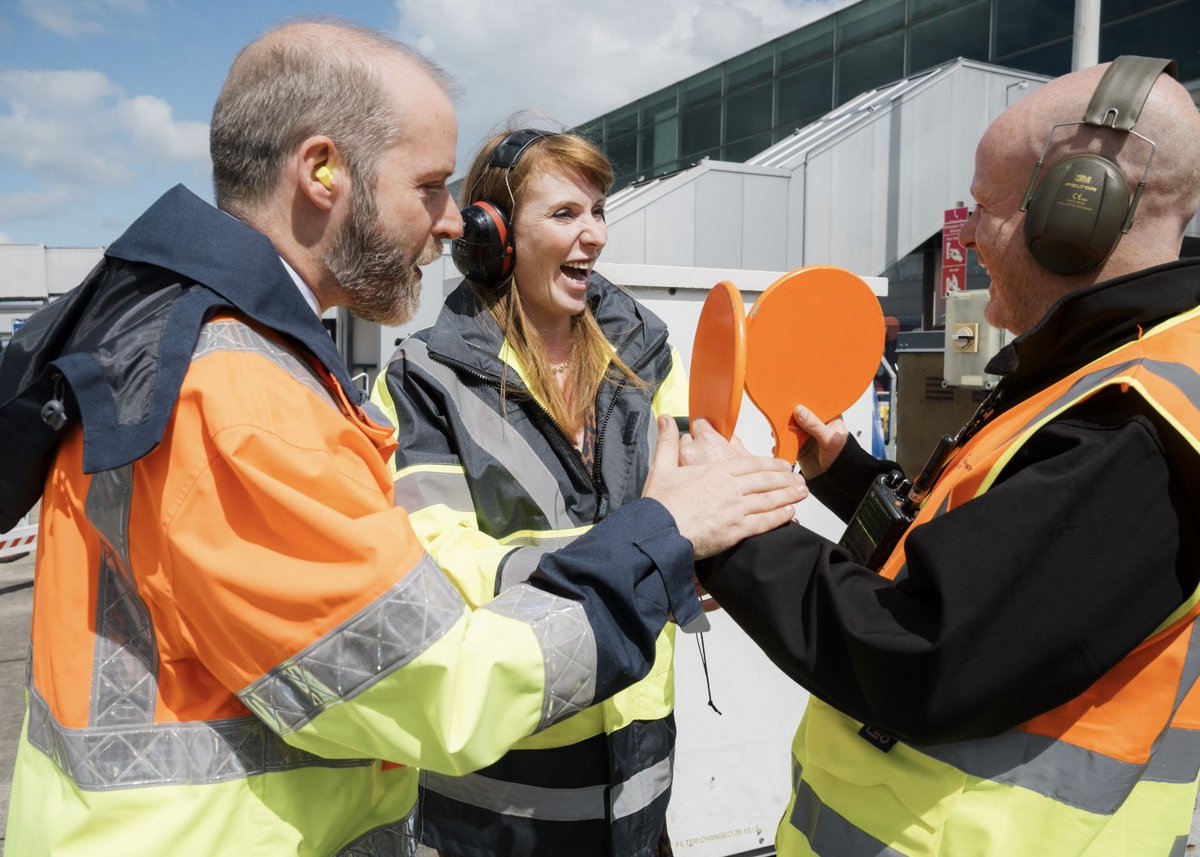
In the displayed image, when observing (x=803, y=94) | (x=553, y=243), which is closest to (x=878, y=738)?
(x=553, y=243)

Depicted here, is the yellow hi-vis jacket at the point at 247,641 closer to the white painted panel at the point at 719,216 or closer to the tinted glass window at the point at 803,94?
the white painted panel at the point at 719,216

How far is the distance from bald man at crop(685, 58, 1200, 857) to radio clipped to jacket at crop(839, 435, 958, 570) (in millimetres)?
28

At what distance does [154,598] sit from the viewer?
3.54 feet

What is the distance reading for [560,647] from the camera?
1158mm

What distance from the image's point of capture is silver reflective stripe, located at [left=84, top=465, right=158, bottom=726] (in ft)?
3.54

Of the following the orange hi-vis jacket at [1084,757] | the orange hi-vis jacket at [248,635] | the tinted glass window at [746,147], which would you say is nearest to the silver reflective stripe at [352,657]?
the orange hi-vis jacket at [248,635]

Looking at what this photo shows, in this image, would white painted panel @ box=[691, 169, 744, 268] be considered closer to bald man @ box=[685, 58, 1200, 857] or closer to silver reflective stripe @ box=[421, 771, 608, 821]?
silver reflective stripe @ box=[421, 771, 608, 821]

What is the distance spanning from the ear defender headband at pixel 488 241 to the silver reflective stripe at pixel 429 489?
1.92 feet

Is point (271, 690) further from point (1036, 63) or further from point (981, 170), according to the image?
point (1036, 63)

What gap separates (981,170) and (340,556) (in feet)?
3.92

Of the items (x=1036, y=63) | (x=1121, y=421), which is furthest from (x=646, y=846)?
(x=1036, y=63)

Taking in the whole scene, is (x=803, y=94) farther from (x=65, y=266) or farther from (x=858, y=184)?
(x=65, y=266)

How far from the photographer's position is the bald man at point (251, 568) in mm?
1012

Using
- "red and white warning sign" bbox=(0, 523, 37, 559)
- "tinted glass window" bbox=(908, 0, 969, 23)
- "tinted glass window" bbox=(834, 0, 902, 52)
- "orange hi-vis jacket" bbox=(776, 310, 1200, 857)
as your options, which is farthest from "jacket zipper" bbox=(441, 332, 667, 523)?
"tinted glass window" bbox=(834, 0, 902, 52)
